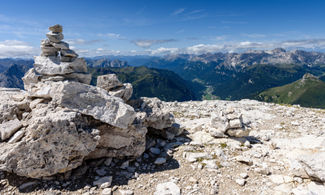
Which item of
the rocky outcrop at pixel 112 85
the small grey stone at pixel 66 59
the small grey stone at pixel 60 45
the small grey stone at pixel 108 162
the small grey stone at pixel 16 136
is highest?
the small grey stone at pixel 60 45

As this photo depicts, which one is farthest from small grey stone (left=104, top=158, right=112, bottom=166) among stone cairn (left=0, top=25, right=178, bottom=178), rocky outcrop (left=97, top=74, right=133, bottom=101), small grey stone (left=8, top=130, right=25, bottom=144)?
rocky outcrop (left=97, top=74, right=133, bottom=101)

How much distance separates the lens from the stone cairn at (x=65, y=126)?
8.90m

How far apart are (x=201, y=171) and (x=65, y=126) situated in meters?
8.54

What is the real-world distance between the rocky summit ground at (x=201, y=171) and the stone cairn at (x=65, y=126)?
844mm

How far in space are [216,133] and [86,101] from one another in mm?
10802

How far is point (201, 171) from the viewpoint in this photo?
34.8 feet

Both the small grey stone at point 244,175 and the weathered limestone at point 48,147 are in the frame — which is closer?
the weathered limestone at point 48,147

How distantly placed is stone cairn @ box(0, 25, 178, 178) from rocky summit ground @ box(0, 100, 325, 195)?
2.77 feet

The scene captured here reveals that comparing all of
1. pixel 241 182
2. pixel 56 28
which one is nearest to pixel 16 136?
pixel 56 28

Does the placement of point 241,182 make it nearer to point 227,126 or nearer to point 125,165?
point 227,126

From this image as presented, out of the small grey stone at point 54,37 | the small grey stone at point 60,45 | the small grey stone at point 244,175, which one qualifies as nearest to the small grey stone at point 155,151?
the small grey stone at point 244,175

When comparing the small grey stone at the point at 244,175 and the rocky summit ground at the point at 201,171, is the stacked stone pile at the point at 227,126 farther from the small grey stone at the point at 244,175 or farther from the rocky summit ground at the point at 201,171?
the small grey stone at the point at 244,175

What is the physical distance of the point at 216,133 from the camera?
1471 centimetres

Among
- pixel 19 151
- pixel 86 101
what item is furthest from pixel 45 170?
pixel 86 101
